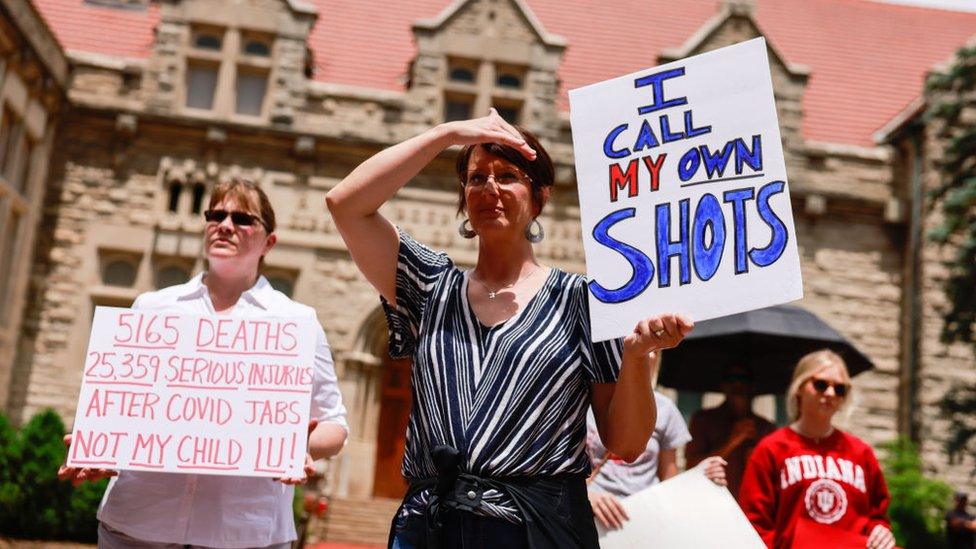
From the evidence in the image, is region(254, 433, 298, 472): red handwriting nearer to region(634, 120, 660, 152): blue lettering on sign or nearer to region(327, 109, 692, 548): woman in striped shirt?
region(327, 109, 692, 548): woman in striped shirt

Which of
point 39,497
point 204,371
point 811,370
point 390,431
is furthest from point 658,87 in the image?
point 390,431

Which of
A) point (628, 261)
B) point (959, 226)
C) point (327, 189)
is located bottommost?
point (628, 261)

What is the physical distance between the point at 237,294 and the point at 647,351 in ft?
5.00

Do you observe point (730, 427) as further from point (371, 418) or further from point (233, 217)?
point (371, 418)

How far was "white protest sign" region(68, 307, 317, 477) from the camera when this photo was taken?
8.22ft

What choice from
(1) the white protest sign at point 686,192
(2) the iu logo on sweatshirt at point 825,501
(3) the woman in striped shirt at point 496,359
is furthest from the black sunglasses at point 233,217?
(2) the iu logo on sweatshirt at point 825,501

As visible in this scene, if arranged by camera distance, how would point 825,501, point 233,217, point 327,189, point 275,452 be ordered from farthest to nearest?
point 327,189 → point 825,501 → point 233,217 → point 275,452

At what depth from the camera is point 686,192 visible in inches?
83.0

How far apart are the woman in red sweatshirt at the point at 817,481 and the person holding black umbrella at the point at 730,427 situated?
138 cm

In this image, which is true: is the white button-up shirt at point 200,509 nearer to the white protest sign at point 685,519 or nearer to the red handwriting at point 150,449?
the red handwriting at point 150,449

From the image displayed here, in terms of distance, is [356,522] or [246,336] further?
[356,522]

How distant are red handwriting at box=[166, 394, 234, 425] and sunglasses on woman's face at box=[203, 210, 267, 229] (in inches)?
21.1

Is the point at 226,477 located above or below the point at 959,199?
below

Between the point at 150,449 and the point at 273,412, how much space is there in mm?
336
